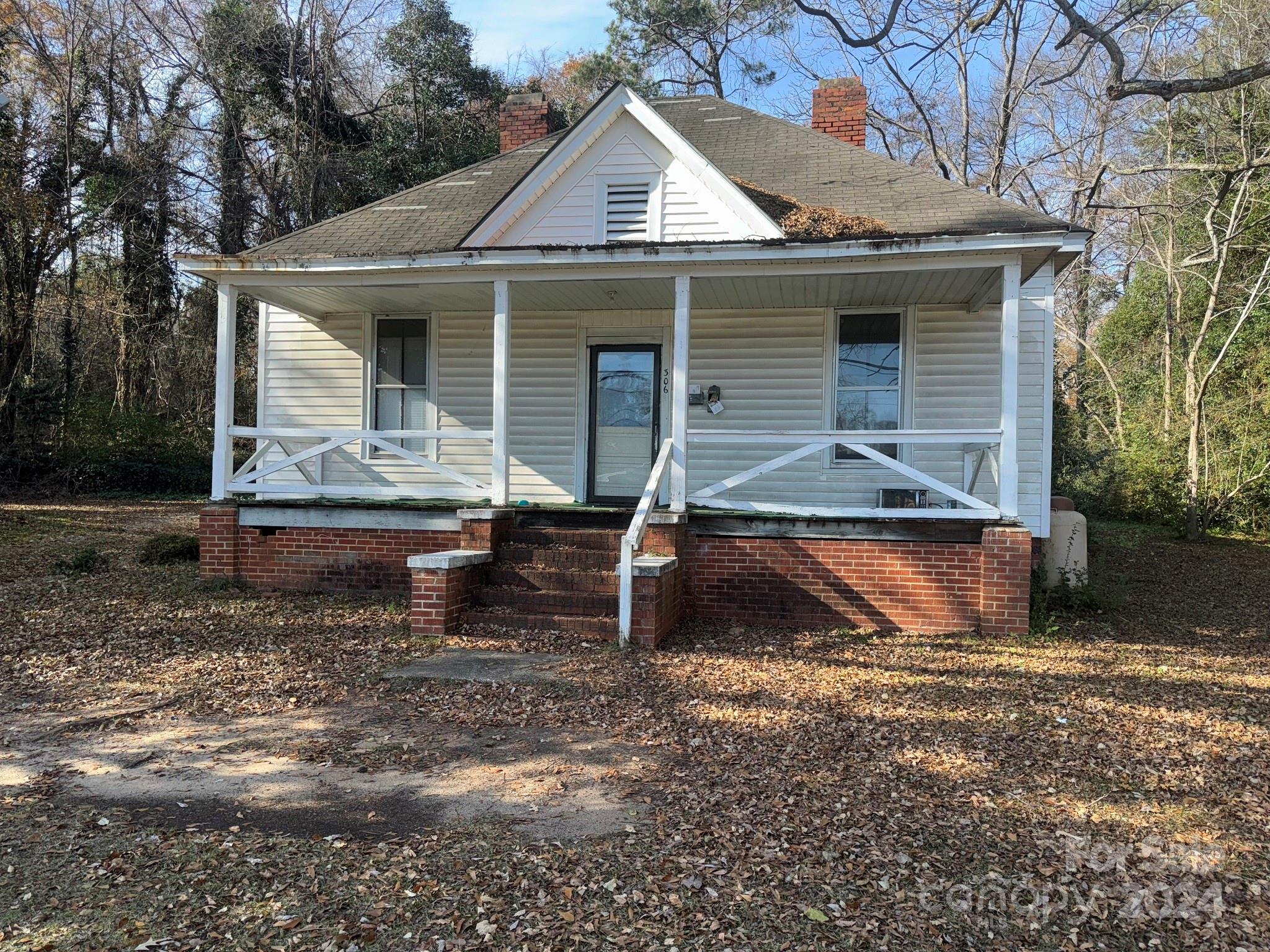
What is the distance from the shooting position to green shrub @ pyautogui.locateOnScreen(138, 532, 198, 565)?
1030cm

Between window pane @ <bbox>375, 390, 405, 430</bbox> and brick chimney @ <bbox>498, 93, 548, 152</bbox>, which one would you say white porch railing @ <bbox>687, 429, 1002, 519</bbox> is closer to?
window pane @ <bbox>375, 390, 405, 430</bbox>

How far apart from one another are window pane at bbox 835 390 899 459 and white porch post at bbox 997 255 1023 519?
6.85 ft

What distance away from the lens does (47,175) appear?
19.5 m

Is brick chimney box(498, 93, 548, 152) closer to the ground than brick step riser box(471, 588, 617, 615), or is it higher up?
higher up

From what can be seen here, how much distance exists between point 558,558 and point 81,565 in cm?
590

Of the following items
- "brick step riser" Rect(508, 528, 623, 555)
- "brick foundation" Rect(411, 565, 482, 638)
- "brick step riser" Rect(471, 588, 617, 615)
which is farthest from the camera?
"brick step riser" Rect(508, 528, 623, 555)

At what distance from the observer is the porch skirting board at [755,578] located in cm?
719

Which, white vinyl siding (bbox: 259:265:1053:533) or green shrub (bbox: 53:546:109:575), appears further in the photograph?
green shrub (bbox: 53:546:109:575)

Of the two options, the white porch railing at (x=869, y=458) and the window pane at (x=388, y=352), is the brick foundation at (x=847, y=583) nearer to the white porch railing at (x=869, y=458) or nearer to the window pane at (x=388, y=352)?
the white porch railing at (x=869, y=458)

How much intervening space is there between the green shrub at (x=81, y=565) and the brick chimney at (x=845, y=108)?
10667mm

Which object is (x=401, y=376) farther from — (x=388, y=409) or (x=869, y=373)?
(x=869, y=373)

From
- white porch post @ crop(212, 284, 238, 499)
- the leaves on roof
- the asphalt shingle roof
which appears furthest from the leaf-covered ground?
the asphalt shingle roof

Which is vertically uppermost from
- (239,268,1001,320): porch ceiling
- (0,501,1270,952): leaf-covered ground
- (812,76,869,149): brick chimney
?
(812,76,869,149): brick chimney

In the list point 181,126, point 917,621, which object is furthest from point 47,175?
point 917,621
